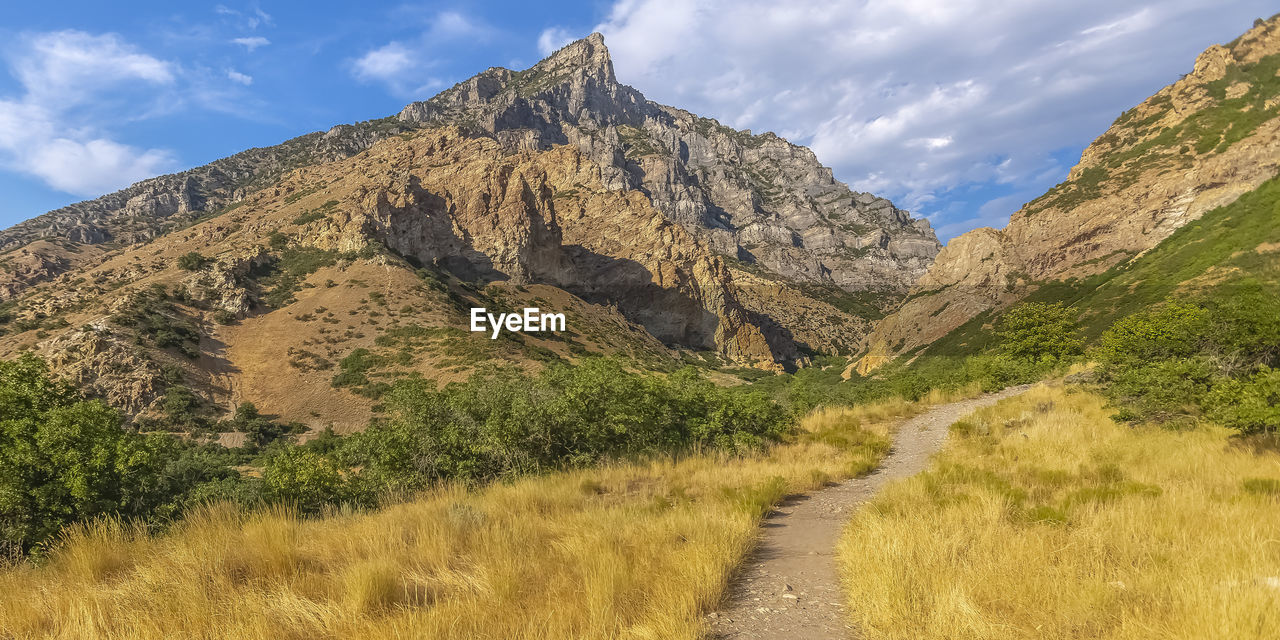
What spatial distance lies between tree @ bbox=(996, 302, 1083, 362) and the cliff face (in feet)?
177

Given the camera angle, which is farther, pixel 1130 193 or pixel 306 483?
pixel 1130 193

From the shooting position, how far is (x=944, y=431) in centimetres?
1452

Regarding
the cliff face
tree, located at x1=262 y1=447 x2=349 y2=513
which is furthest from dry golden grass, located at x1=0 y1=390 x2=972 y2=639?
the cliff face

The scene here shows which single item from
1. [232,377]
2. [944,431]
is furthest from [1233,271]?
[232,377]

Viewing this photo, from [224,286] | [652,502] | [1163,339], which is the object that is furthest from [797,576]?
[224,286]

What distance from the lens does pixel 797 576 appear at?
17.1 feet

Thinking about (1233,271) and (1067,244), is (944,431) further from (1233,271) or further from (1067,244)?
(1067,244)

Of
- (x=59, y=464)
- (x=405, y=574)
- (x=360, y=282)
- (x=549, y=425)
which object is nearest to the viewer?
(x=405, y=574)

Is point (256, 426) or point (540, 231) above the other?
point (540, 231)

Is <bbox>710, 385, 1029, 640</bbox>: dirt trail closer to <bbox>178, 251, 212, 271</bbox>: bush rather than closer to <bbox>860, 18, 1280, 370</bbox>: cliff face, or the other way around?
<bbox>860, 18, 1280, 370</bbox>: cliff face

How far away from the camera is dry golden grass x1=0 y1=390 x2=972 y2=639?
3703 millimetres

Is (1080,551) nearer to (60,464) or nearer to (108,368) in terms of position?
(60,464)

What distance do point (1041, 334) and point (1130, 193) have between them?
68022 millimetres

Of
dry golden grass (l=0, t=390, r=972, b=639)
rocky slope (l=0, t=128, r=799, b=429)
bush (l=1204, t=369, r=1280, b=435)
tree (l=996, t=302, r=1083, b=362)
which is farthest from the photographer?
rocky slope (l=0, t=128, r=799, b=429)
